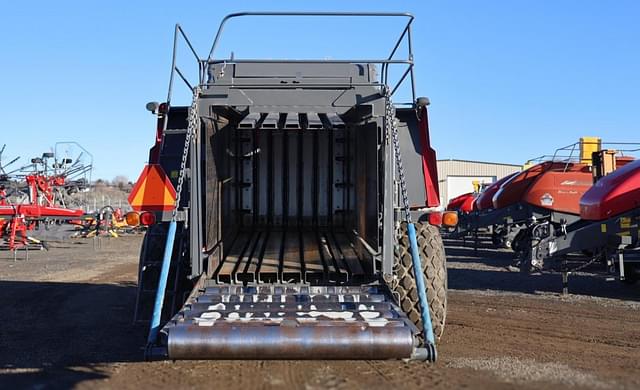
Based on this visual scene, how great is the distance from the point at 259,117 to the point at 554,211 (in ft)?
35.9

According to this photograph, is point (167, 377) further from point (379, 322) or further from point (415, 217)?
point (415, 217)

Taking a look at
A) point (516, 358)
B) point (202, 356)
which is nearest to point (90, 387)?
point (202, 356)

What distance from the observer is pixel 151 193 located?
6.16 m

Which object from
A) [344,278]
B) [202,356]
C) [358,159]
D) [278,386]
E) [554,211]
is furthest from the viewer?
[554,211]

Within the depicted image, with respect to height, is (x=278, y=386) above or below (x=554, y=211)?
below

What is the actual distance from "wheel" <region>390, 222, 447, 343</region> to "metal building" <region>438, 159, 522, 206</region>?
149 ft

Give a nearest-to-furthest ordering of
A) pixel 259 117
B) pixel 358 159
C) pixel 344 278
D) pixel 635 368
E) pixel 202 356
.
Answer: pixel 202 356 < pixel 635 368 < pixel 344 278 < pixel 259 117 < pixel 358 159

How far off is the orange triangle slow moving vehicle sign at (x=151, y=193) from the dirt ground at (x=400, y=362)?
4.56ft

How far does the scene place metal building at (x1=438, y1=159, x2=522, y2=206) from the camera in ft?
170

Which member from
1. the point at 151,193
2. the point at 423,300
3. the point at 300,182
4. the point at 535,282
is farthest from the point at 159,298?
the point at 535,282

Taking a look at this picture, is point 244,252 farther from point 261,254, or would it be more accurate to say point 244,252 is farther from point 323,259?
point 323,259

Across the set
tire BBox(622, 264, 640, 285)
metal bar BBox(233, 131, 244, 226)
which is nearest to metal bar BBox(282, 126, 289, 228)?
metal bar BBox(233, 131, 244, 226)

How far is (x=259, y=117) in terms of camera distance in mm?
6824

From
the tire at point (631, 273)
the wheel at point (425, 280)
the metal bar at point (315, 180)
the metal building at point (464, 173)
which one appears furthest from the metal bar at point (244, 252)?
the metal building at point (464, 173)
